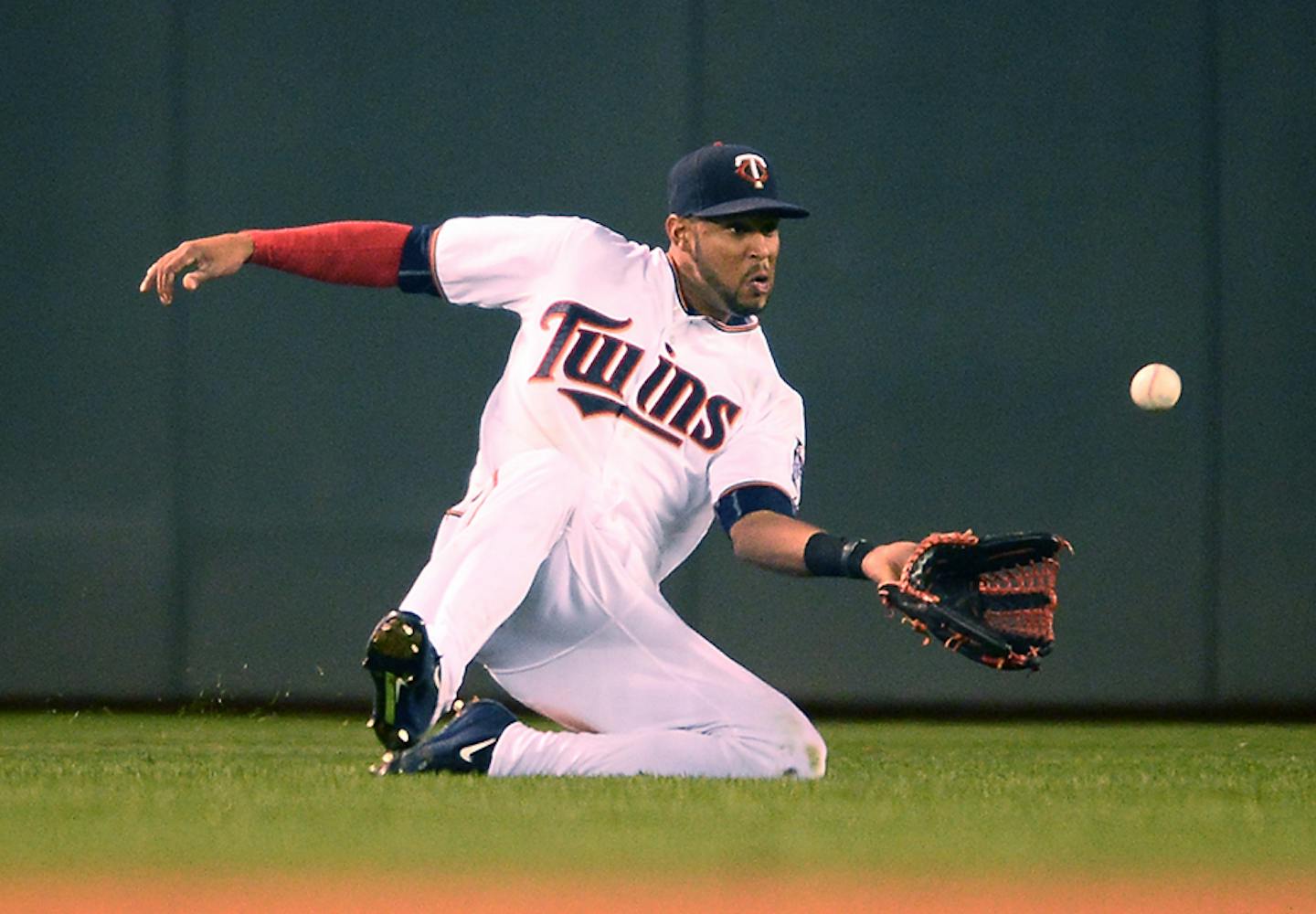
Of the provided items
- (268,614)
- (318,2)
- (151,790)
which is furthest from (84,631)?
(151,790)

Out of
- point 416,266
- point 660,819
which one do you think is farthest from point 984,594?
point 416,266

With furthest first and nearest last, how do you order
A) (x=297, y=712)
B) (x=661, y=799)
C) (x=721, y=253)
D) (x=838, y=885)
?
(x=297, y=712) → (x=721, y=253) → (x=661, y=799) → (x=838, y=885)

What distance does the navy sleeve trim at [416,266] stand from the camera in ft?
14.1

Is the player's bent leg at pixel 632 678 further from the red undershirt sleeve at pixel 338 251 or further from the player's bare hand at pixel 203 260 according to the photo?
the player's bare hand at pixel 203 260

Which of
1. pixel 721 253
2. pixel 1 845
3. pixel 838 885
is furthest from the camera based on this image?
pixel 721 253

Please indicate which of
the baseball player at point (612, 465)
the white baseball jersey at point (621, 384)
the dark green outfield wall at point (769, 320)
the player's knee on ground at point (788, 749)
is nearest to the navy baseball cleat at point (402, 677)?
the baseball player at point (612, 465)

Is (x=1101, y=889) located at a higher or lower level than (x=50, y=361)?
lower

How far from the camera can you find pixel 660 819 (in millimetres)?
3346

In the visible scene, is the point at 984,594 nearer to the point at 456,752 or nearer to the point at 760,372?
the point at 760,372

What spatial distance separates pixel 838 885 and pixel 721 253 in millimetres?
1768

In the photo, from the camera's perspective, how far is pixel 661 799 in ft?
11.7

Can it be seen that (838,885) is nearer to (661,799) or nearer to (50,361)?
(661,799)

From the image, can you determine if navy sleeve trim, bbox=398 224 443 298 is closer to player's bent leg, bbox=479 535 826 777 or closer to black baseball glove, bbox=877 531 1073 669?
player's bent leg, bbox=479 535 826 777

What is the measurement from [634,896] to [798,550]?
1257 mm
